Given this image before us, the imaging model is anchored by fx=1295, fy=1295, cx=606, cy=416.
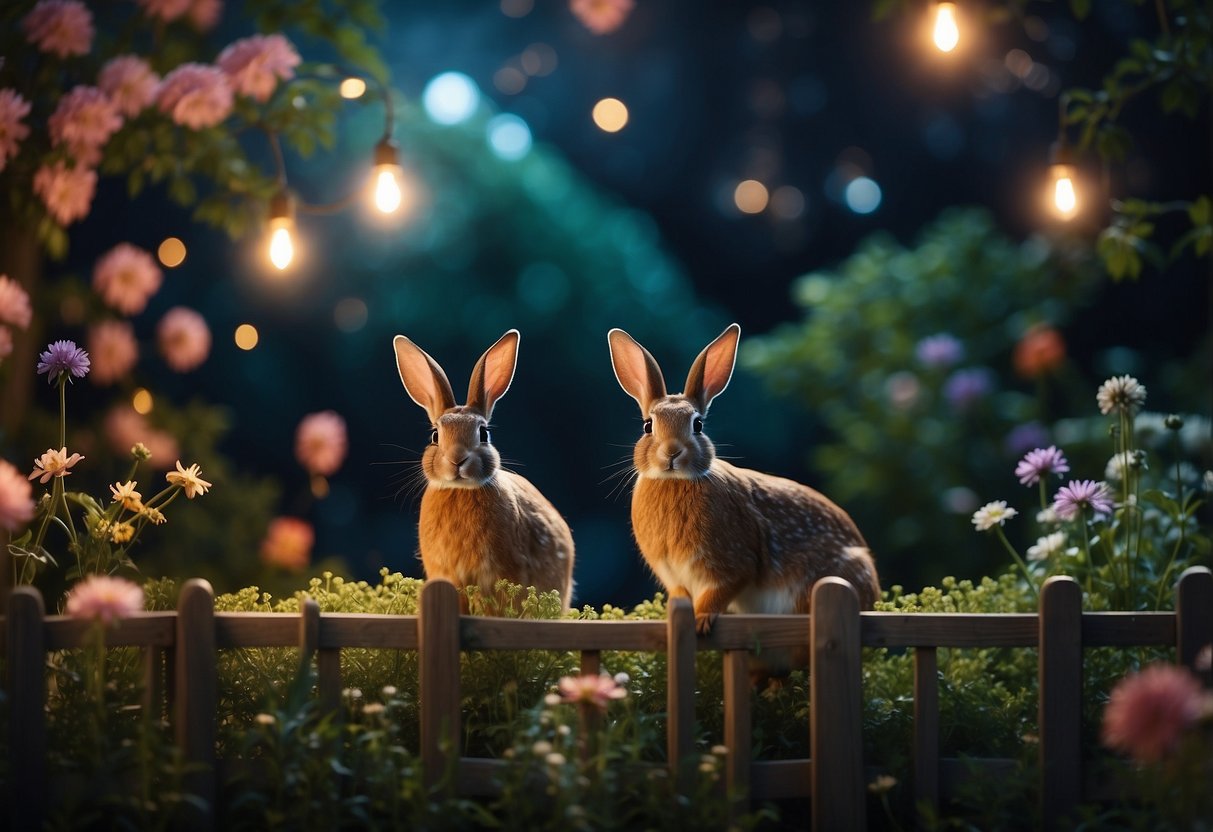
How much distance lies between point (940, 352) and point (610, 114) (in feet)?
6.55

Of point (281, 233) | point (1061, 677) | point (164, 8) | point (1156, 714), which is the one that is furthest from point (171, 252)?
point (1156, 714)

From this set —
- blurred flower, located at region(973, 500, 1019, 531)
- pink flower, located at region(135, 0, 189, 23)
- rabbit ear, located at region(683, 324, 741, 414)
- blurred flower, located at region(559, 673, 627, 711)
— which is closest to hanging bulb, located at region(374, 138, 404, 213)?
rabbit ear, located at region(683, 324, 741, 414)

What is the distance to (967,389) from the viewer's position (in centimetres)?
611

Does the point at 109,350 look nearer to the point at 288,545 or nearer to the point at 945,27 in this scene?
the point at 288,545

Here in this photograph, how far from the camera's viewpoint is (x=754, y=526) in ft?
10.8

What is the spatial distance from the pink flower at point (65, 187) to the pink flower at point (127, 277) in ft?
2.34

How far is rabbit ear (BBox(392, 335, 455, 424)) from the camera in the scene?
10.9ft

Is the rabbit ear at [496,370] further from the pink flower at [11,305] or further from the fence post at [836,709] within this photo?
the pink flower at [11,305]

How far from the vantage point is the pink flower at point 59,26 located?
4.38 metres

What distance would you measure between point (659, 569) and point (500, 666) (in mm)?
470

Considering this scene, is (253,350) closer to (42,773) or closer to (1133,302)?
(42,773)

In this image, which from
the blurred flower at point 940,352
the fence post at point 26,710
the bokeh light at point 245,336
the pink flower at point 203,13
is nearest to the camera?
the fence post at point 26,710

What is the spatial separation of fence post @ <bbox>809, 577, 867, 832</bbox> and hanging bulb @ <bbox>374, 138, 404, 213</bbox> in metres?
1.83

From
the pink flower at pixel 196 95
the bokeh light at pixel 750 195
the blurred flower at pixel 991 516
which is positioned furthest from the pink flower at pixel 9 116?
the bokeh light at pixel 750 195
